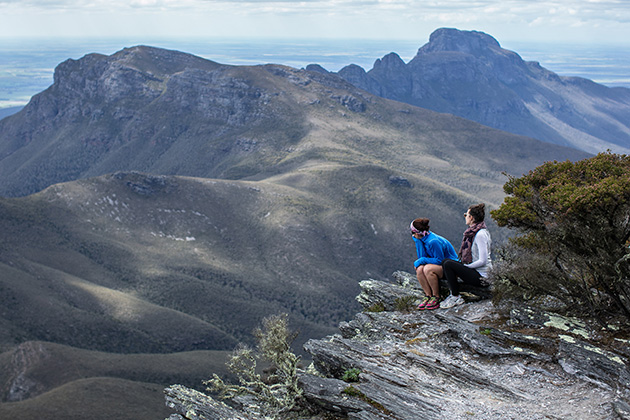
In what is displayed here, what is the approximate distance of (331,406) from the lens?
15.2 metres

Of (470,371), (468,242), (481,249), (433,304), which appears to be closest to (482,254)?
(481,249)

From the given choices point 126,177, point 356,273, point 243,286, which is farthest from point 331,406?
point 126,177

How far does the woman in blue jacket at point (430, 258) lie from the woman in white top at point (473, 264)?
432mm

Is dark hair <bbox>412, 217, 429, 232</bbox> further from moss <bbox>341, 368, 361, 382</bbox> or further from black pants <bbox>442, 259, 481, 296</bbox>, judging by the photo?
moss <bbox>341, 368, 361, 382</bbox>

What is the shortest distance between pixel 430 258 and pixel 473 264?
164 cm

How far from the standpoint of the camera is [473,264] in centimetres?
1909

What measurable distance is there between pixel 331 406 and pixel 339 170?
185385 mm

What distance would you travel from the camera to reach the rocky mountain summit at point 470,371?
14.5m

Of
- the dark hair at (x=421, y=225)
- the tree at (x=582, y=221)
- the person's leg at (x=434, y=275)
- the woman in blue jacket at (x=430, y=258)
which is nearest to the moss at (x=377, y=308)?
the woman in blue jacket at (x=430, y=258)

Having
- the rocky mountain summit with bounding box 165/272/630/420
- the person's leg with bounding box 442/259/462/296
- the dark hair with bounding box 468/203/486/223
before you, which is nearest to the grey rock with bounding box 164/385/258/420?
the rocky mountain summit with bounding box 165/272/630/420

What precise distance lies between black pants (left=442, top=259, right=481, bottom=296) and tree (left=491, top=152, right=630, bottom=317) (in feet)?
6.72

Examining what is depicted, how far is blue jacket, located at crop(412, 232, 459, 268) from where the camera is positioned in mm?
19844

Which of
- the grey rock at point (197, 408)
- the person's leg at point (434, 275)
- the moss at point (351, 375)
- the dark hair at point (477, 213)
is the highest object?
the dark hair at point (477, 213)

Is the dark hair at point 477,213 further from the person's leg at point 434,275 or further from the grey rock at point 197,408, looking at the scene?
the grey rock at point 197,408
